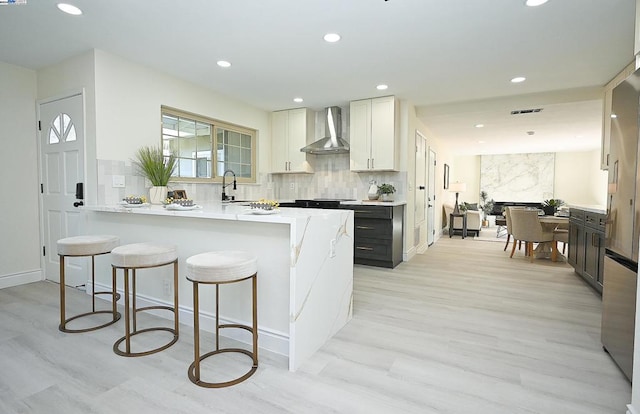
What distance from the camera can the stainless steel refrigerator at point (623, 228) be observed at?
176 centimetres

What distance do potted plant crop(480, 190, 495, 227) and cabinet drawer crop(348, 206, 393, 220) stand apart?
711 centimetres

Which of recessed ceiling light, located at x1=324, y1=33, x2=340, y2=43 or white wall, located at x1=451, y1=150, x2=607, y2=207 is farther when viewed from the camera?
white wall, located at x1=451, y1=150, x2=607, y2=207

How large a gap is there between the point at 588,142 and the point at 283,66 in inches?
335

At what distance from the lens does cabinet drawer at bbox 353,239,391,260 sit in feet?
14.8

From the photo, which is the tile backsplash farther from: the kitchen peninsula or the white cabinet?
the kitchen peninsula

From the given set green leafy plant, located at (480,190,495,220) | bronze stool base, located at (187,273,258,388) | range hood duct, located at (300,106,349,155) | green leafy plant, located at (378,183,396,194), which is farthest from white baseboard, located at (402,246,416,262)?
green leafy plant, located at (480,190,495,220)

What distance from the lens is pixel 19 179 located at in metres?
3.56

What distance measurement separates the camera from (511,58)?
321 cm

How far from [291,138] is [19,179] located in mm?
3513

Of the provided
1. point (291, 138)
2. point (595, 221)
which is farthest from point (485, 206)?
point (291, 138)

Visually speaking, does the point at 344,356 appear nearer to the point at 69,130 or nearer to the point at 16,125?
the point at 69,130

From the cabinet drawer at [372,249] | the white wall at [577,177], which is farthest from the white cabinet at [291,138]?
the white wall at [577,177]

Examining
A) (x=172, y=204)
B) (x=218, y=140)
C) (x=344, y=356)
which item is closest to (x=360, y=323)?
(x=344, y=356)

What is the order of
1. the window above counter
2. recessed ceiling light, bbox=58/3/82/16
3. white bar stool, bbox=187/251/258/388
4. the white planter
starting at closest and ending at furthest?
white bar stool, bbox=187/251/258/388
recessed ceiling light, bbox=58/3/82/16
the white planter
the window above counter
